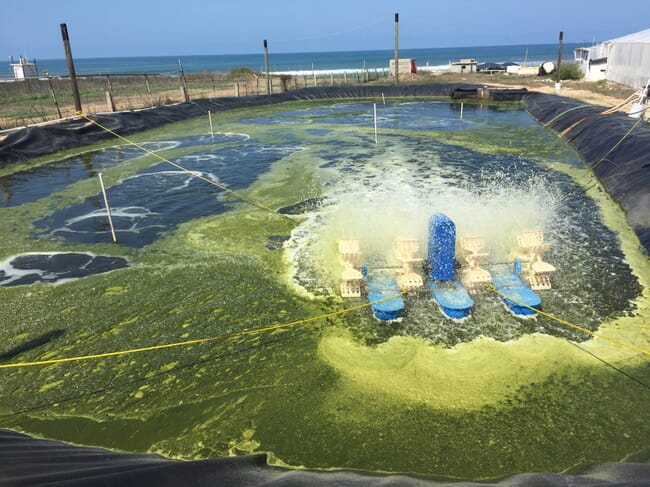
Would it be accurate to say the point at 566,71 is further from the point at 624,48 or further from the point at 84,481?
the point at 84,481

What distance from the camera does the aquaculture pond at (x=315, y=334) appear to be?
4.76 m

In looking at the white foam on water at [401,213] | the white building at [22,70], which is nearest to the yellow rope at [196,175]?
the white foam on water at [401,213]

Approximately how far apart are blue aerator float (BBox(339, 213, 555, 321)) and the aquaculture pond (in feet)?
0.82

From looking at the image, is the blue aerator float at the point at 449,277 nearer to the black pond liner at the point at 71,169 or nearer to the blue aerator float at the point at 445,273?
the blue aerator float at the point at 445,273

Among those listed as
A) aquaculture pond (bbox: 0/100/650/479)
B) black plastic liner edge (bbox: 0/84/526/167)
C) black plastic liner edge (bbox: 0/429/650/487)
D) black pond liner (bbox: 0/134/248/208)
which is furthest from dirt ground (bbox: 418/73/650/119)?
black pond liner (bbox: 0/134/248/208)

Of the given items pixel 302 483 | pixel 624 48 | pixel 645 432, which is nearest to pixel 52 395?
pixel 302 483

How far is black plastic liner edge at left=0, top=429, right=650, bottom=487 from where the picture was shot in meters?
2.96

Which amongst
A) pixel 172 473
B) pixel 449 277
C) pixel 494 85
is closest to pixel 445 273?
pixel 449 277

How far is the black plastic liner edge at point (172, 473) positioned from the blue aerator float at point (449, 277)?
10.4ft

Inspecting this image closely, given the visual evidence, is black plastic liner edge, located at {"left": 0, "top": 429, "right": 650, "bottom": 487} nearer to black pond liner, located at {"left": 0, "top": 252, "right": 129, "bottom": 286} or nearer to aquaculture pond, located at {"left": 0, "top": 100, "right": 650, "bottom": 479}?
aquaculture pond, located at {"left": 0, "top": 100, "right": 650, "bottom": 479}

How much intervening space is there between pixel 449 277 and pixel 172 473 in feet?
18.0

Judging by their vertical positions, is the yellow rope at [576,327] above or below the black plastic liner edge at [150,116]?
below

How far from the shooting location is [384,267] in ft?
25.7

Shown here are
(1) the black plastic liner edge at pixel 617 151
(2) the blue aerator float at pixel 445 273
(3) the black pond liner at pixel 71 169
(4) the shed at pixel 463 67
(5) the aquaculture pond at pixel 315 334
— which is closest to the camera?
(5) the aquaculture pond at pixel 315 334
